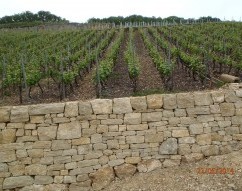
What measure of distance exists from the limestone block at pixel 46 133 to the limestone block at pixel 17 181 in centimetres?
101

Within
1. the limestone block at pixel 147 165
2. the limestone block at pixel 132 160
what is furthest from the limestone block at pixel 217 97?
the limestone block at pixel 132 160

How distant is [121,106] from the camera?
7992mm

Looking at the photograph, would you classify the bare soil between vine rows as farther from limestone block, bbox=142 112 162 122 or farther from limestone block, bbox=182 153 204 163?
limestone block, bbox=182 153 204 163

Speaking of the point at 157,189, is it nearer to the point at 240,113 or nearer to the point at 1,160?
the point at 240,113

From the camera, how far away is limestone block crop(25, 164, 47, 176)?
7.88 meters

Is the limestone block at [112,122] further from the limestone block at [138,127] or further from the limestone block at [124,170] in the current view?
the limestone block at [124,170]

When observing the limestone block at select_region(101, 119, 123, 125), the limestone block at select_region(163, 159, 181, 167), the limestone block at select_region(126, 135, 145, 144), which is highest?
the limestone block at select_region(101, 119, 123, 125)

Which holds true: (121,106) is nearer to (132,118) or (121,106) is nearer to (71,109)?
(132,118)

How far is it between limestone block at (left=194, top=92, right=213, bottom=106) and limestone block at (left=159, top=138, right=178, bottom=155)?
1097 millimetres

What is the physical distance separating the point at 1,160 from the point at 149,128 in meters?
3.59

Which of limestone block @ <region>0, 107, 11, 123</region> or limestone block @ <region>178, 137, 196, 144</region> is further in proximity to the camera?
limestone block @ <region>178, 137, 196, 144</region>

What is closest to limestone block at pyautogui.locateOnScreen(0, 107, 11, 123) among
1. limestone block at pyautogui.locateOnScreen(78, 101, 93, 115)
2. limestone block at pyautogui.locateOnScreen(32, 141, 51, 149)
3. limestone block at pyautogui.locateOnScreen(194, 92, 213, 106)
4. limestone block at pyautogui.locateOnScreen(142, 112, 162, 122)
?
limestone block at pyautogui.locateOnScreen(32, 141, 51, 149)

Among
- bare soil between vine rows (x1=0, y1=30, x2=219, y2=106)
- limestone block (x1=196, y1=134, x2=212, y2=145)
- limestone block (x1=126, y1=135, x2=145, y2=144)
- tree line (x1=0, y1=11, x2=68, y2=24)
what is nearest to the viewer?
limestone block (x1=126, y1=135, x2=145, y2=144)

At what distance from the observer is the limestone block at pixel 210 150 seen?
829cm
